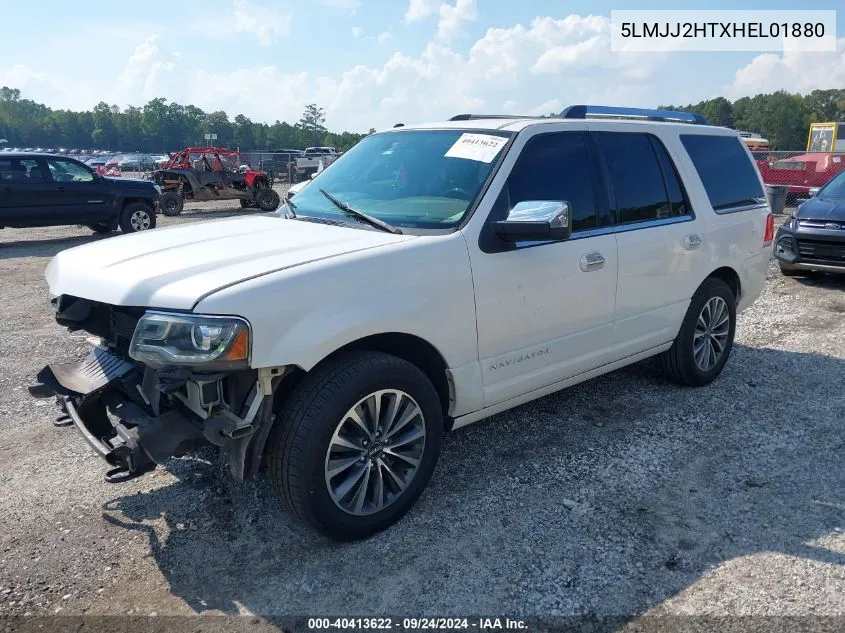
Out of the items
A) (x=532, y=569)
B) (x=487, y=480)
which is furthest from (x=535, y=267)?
(x=532, y=569)

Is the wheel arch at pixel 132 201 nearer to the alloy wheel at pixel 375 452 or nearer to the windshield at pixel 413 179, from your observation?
the windshield at pixel 413 179

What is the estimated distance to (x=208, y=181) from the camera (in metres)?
19.2

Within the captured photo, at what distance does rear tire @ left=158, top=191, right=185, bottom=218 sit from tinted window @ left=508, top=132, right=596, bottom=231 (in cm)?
1666

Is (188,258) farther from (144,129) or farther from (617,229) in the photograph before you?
(144,129)

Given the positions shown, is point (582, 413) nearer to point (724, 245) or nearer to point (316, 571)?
point (724, 245)

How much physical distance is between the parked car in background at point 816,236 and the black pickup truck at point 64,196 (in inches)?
465

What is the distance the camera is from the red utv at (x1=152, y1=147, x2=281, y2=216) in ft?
62.0

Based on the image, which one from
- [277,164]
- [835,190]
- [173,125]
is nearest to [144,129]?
[173,125]

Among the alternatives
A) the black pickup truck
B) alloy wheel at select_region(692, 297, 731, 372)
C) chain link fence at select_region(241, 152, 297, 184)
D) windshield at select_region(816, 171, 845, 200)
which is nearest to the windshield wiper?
alloy wheel at select_region(692, 297, 731, 372)

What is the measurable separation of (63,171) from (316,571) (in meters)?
13.5

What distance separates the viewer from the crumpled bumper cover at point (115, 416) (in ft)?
9.13

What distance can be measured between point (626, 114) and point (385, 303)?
2.77 metres

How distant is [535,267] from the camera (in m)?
3.61

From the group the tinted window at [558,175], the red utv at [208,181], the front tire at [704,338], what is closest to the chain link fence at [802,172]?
the front tire at [704,338]
